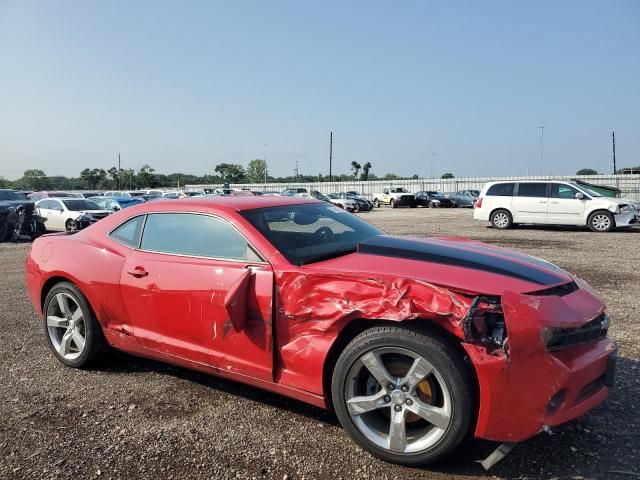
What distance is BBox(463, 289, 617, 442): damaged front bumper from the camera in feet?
7.84

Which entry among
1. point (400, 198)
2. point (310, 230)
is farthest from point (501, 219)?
point (400, 198)

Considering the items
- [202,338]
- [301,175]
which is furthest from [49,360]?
[301,175]

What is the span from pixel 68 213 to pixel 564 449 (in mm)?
19066

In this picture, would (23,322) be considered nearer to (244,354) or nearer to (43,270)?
(43,270)

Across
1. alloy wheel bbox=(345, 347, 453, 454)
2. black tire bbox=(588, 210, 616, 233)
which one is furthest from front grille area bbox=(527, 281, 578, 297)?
black tire bbox=(588, 210, 616, 233)

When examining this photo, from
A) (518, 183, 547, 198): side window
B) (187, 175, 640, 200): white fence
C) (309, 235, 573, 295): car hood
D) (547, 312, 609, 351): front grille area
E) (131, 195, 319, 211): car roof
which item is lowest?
(547, 312, 609, 351): front grille area

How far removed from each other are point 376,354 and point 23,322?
188 inches

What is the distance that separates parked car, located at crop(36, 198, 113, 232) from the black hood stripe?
54.7 ft

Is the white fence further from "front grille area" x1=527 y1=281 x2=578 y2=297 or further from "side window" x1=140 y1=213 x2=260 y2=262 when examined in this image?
"front grille area" x1=527 y1=281 x2=578 y2=297

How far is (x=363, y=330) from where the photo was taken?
2.82 meters

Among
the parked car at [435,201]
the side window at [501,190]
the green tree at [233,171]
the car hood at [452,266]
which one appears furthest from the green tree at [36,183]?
the car hood at [452,266]

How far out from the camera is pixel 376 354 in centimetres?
269

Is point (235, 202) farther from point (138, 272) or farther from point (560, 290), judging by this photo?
point (560, 290)

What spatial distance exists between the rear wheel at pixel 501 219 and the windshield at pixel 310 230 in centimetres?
1388
